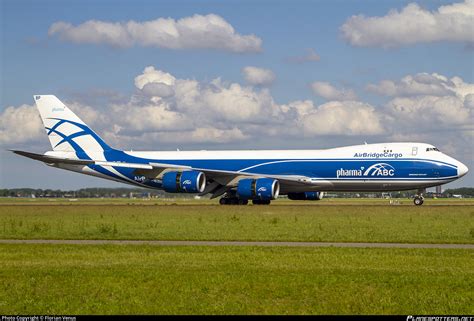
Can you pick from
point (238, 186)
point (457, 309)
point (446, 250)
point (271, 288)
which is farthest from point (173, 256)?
point (238, 186)

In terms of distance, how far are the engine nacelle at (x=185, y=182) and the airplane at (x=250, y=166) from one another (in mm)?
78

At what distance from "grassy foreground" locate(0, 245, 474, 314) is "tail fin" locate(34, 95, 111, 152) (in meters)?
45.8

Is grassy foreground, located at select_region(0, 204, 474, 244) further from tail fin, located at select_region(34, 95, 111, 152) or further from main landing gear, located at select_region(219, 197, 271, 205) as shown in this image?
tail fin, located at select_region(34, 95, 111, 152)

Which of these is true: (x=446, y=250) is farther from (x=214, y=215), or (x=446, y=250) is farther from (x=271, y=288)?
(x=214, y=215)

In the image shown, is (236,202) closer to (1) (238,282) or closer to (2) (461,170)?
(2) (461,170)

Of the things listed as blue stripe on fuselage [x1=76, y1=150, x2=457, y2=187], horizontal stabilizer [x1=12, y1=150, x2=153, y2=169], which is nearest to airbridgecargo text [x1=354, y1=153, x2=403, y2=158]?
blue stripe on fuselage [x1=76, y1=150, x2=457, y2=187]

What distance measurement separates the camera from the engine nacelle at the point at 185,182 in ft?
204

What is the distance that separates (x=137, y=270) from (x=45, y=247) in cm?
748

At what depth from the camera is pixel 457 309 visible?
16.2m

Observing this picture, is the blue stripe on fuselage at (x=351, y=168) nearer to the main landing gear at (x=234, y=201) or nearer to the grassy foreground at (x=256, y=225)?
the main landing gear at (x=234, y=201)

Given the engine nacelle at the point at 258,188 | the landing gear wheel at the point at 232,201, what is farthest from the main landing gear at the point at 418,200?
the landing gear wheel at the point at 232,201

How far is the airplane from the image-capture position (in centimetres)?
6047

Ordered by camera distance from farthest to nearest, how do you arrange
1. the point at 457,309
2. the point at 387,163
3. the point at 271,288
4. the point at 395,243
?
the point at 387,163
the point at 395,243
the point at 271,288
the point at 457,309

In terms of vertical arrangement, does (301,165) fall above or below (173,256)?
above
